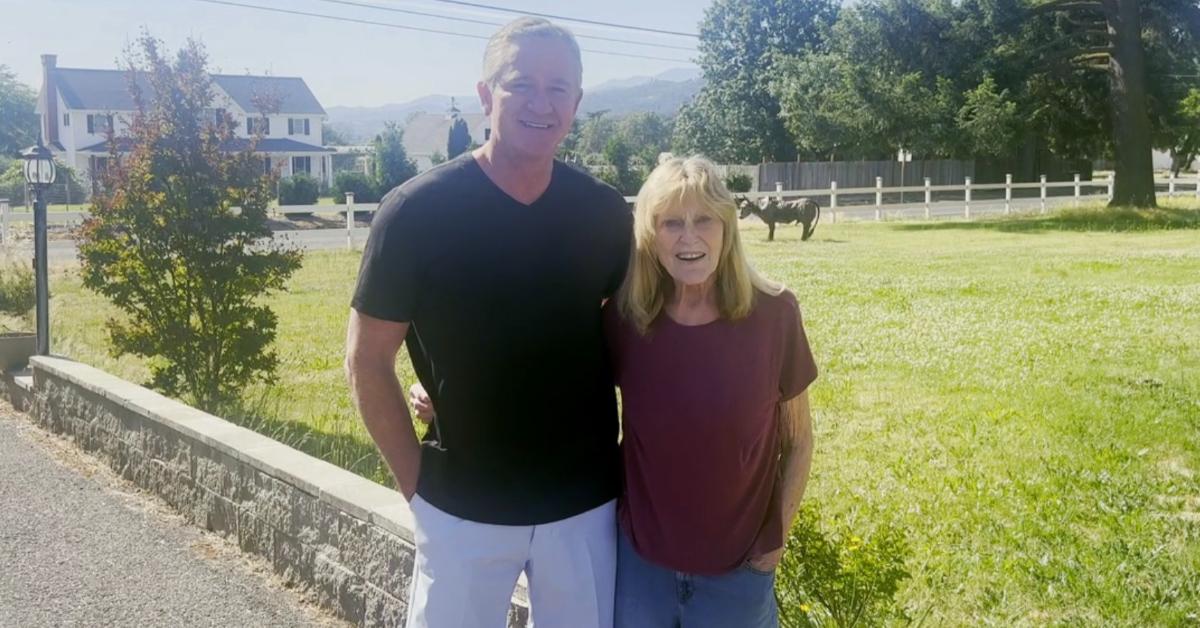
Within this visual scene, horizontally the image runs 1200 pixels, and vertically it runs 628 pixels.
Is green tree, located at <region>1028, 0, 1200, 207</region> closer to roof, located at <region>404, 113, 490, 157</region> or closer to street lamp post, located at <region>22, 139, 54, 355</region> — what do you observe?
street lamp post, located at <region>22, 139, 54, 355</region>

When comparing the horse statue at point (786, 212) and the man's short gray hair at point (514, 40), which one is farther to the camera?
the horse statue at point (786, 212)

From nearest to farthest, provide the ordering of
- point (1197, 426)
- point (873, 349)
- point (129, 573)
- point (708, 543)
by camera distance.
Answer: point (708, 543), point (129, 573), point (1197, 426), point (873, 349)

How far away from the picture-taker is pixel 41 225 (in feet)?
29.3

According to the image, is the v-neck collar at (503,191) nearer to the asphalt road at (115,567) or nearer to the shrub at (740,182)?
the asphalt road at (115,567)

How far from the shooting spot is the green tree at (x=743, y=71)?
54938 millimetres

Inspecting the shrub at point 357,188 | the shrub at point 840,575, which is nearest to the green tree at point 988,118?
the shrub at point 357,188

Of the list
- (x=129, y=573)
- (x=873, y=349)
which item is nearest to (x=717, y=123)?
(x=873, y=349)

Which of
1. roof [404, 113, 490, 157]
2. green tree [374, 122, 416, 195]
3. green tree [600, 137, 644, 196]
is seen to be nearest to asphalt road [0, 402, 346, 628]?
green tree [600, 137, 644, 196]

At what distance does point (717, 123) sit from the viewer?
5706cm

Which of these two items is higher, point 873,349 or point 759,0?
point 759,0

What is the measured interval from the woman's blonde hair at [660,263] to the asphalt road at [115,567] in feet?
8.58

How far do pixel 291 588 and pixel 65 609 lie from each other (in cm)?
86

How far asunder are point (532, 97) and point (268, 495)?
3.08 m

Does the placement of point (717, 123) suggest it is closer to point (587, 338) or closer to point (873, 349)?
point (873, 349)
